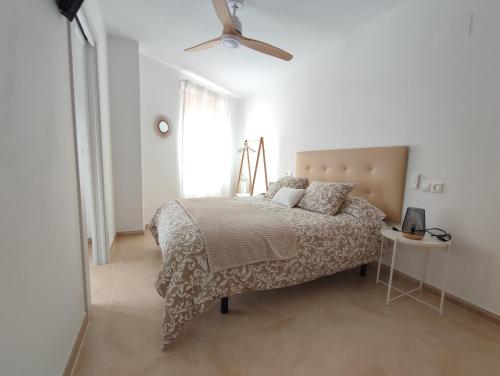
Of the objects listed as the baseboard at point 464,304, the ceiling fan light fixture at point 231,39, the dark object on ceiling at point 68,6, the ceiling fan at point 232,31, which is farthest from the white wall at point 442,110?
Answer: the dark object on ceiling at point 68,6

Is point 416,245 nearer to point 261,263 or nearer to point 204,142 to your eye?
point 261,263

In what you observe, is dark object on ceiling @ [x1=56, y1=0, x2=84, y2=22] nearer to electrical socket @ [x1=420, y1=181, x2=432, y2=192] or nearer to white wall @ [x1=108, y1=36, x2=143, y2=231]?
white wall @ [x1=108, y1=36, x2=143, y2=231]

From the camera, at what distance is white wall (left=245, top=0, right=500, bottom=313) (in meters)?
1.68

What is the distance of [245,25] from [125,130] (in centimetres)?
198

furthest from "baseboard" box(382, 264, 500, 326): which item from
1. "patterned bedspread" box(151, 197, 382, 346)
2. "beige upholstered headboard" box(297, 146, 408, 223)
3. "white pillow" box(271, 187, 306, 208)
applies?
"white pillow" box(271, 187, 306, 208)

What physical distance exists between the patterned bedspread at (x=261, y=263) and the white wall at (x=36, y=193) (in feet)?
1.67

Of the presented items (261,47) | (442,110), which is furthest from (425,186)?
(261,47)

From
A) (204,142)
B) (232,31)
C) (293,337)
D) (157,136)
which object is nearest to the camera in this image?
(293,337)

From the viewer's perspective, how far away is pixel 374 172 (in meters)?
2.39

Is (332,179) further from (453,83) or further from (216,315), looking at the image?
(216,315)

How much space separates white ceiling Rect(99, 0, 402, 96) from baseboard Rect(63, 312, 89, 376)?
2.73 meters

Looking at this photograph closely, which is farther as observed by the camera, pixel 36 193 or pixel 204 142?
pixel 204 142

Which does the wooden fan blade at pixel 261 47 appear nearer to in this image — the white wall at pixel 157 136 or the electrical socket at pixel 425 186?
the electrical socket at pixel 425 186

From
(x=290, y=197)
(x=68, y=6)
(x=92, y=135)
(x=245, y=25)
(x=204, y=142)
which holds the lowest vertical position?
(x=290, y=197)
